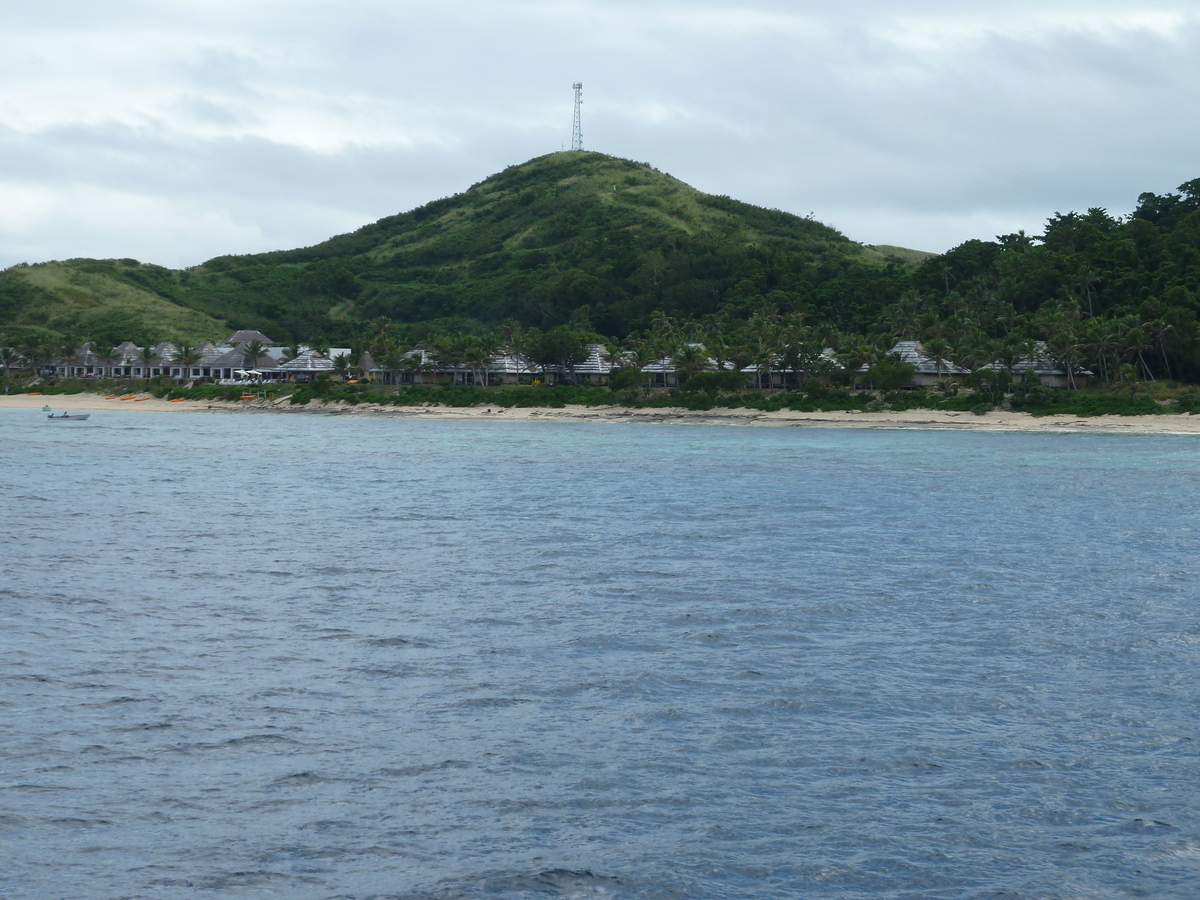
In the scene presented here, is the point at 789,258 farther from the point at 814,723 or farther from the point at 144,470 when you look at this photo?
the point at 814,723

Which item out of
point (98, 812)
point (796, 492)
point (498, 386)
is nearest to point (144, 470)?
point (796, 492)

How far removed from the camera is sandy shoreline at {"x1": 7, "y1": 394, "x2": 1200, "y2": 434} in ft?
254

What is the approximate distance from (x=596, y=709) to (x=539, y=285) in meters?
149

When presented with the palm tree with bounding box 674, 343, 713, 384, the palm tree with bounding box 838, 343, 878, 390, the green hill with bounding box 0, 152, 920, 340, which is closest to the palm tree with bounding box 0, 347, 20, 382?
the green hill with bounding box 0, 152, 920, 340

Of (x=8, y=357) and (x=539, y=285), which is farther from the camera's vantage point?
(x=539, y=285)

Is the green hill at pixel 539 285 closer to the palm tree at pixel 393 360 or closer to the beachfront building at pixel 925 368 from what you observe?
the beachfront building at pixel 925 368

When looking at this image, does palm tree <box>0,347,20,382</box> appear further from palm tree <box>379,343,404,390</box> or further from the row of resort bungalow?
palm tree <box>379,343,404,390</box>

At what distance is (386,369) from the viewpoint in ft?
377

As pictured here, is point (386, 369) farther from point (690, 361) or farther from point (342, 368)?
point (690, 361)

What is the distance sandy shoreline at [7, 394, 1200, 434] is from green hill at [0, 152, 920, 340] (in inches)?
1341

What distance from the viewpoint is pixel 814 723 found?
13.4 m

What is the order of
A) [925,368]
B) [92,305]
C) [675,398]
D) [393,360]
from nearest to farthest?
[925,368]
[675,398]
[393,360]
[92,305]

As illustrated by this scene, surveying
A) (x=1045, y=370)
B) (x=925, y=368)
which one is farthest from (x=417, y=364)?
(x=1045, y=370)

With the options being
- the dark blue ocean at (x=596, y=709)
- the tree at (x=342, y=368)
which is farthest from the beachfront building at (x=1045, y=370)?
the tree at (x=342, y=368)
